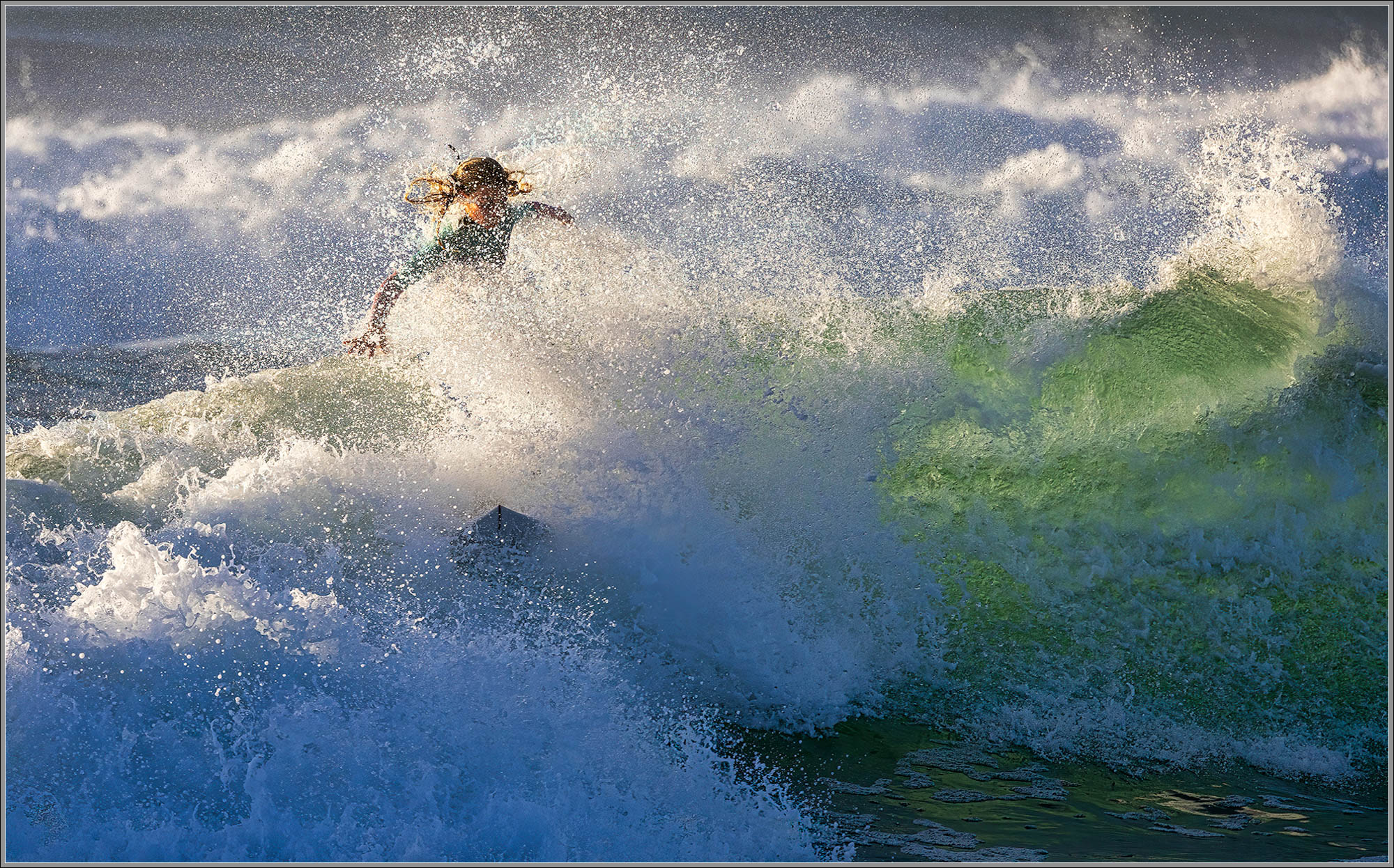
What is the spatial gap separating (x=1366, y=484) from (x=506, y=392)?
275cm

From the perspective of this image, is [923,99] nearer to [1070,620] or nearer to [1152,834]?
[1070,620]

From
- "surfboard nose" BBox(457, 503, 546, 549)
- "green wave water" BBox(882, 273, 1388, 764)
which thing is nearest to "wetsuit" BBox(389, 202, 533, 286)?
"surfboard nose" BBox(457, 503, 546, 549)

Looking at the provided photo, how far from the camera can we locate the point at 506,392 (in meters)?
2.96

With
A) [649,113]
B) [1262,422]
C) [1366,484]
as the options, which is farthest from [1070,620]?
[649,113]

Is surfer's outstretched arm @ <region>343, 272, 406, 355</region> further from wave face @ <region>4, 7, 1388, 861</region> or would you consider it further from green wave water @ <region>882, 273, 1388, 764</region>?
green wave water @ <region>882, 273, 1388, 764</region>

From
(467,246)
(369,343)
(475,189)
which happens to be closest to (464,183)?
(475,189)

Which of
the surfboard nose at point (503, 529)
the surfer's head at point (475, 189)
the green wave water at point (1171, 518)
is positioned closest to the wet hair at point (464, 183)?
the surfer's head at point (475, 189)

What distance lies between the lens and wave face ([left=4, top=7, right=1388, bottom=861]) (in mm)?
2076

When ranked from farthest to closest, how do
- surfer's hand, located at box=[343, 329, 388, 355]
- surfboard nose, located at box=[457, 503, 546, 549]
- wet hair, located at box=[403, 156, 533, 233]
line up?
surfer's hand, located at box=[343, 329, 388, 355], wet hair, located at box=[403, 156, 533, 233], surfboard nose, located at box=[457, 503, 546, 549]

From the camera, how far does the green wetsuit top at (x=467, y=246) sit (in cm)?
307

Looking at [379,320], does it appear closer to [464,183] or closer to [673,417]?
[464,183]

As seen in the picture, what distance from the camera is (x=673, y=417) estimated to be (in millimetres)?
2900

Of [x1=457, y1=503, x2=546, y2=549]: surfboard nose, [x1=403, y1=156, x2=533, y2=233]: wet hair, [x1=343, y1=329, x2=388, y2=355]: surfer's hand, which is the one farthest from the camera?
[x1=343, y1=329, x2=388, y2=355]: surfer's hand

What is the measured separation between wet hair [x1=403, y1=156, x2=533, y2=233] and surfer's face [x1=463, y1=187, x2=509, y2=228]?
0.05 ft
